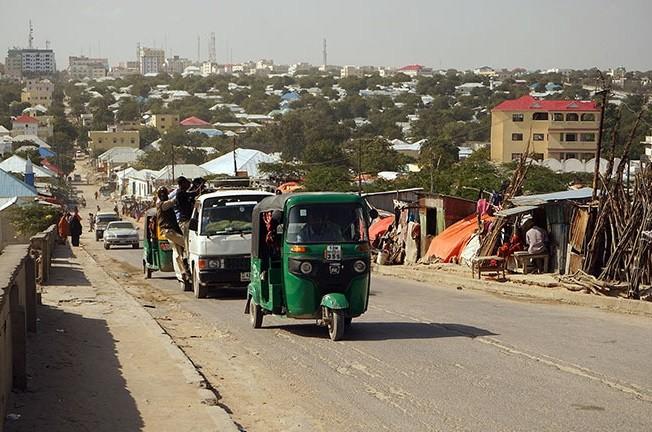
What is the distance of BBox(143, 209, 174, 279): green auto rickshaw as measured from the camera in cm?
2658

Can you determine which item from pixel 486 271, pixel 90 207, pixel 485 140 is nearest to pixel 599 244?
pixel 486 271

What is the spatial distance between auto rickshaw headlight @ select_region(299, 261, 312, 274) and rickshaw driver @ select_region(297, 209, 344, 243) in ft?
1.01

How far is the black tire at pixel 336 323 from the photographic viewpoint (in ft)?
49.9

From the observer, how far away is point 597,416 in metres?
10.2

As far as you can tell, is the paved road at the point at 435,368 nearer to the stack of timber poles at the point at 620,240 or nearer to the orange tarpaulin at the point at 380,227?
the stack of timber poles at the point at 620,240

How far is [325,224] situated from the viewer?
51.0 feet

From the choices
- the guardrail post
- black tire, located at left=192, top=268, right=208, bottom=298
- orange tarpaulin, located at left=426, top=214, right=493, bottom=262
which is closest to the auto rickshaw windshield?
the guardrail post

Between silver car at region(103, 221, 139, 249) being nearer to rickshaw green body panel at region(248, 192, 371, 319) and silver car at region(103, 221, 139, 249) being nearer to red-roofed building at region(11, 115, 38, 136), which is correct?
rickshaw green body panel at region(248, 192, 371, 319)

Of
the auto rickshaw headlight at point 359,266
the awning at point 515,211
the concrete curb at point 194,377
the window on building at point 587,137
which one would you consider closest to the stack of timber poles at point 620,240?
the awning at point 515,211

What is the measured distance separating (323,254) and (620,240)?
7.84 meters

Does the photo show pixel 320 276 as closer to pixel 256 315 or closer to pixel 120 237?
pixel 256 315

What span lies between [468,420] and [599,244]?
12.9 metres

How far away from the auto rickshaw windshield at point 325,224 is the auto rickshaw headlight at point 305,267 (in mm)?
301

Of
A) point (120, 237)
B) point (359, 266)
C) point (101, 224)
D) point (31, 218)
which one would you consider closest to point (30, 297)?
point (359, 266)
